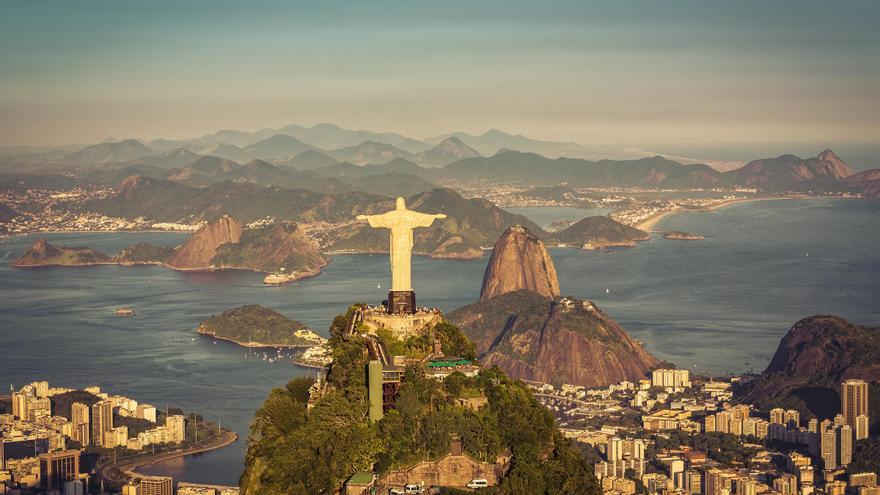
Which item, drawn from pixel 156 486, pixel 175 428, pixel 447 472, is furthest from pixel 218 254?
pixel 447 472

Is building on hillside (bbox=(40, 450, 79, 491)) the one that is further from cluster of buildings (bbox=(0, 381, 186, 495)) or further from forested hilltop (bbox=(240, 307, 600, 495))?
forested hilltop (bbox=(240, 307, 600, 495))

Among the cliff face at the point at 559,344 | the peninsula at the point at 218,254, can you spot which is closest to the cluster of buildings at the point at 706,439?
the cliff face at the point at 559,344

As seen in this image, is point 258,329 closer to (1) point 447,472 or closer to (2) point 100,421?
(2) point 100,421

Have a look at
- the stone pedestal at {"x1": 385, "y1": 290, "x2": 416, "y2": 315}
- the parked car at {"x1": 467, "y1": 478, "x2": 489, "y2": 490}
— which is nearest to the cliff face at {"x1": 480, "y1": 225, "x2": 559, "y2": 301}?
the stone pedestal at {"x1": 385, "y1": 290, "x2": 416, "y2": 315}

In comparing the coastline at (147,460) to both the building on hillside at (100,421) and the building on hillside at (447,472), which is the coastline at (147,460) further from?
the building on hillside at (447,472)

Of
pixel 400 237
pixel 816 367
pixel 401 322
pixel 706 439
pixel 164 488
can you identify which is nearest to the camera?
pixel 401 322

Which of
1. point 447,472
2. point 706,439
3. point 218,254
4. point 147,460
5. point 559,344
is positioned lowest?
point 147,460

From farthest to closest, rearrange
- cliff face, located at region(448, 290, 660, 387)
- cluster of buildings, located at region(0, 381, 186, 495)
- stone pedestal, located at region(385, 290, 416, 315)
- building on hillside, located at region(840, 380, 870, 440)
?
1. cliff face, located at region(448, 290, 660, 387)
2. building on hillside, located at region(840, 380, 870, 440)
3. cluster of buildings, located at region(0, 381, 186, 495)
4. stone pedestal, located at region(385, 290, 416, 315)
